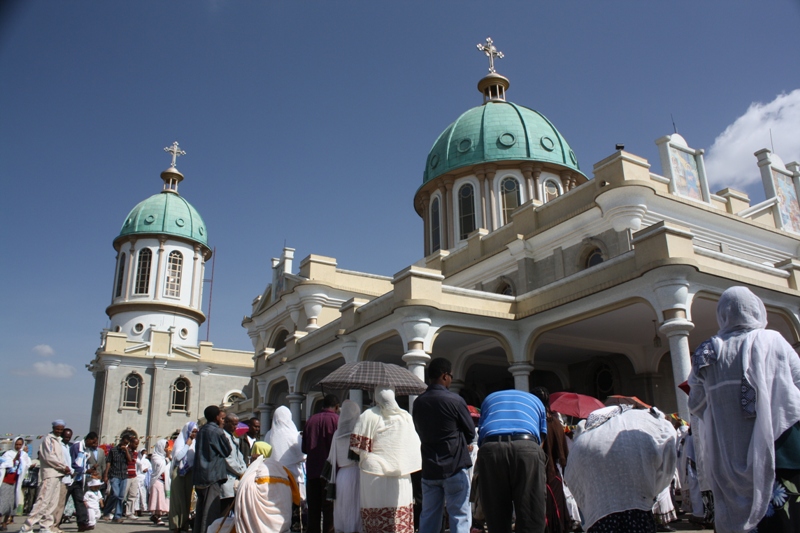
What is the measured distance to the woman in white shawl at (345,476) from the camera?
6.77 metres

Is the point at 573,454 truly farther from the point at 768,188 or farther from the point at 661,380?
the point at 768,188

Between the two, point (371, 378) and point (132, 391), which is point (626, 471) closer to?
point (371, 378)

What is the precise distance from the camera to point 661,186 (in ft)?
58.1

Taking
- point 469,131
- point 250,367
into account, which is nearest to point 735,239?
point 469,131

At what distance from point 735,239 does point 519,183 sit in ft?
29.2

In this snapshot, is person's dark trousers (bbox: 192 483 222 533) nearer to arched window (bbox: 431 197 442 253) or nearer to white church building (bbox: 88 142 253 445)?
arched window (bbox: 431 197 442 253)

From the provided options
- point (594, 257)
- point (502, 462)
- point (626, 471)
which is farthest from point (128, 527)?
point (594, 257)

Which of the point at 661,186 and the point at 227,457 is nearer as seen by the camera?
the point at 227,457

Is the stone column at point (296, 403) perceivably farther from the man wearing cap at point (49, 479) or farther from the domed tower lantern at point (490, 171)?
the man wearing cap at point (49, 479)

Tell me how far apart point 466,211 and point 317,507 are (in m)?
19.6

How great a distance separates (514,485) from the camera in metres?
5.05

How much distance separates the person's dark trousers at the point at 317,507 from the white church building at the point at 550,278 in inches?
280

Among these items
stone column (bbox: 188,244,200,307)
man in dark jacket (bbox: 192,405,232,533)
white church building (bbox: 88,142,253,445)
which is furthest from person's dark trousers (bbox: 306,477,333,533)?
stone column (bbox: 188,244,200,307)

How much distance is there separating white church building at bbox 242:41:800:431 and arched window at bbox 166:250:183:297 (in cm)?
1427
